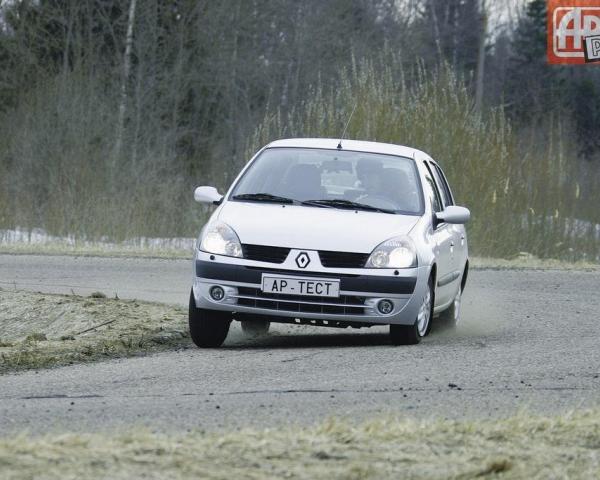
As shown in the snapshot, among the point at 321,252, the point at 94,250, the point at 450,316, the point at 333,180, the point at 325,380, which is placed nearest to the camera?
the point at 325,380

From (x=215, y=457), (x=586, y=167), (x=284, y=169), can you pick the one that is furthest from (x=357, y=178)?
(x=586, y=167)

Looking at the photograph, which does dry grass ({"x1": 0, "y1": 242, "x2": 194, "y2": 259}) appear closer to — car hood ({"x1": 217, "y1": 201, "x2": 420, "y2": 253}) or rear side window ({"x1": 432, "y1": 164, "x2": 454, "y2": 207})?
rear side window ({"x1": 432, "y1": 164, "x2": 454, "y2": 207})

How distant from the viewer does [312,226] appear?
10.9m

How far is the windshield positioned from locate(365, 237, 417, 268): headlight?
0.77 meters

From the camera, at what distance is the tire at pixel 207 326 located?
11.2m

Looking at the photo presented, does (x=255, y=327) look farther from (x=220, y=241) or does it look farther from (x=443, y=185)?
(x=443, y=185)

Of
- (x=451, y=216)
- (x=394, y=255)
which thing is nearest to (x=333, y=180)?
(x=451, y=216)

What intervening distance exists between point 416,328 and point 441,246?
3.38 feet

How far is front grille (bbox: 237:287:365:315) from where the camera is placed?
10758 mm

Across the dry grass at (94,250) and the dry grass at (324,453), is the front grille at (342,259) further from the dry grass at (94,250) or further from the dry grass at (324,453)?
the dry grass at (94,250)

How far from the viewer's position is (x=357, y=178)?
12.0 m

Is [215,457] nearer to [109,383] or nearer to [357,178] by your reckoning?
[109,383]

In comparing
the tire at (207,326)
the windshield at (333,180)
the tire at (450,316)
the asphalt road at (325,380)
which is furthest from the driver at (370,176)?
the tire at (450,316)

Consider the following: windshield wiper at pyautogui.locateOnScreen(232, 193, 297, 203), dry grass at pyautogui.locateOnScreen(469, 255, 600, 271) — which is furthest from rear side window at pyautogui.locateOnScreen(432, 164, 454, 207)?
dry grass at pyautogui.locateOnScreen(469, 255, 600, 271)
